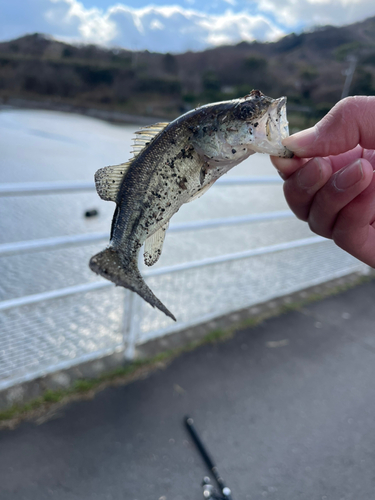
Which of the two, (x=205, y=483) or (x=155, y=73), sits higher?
(x=155, y=73)

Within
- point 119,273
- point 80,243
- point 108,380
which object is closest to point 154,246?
point 119,273

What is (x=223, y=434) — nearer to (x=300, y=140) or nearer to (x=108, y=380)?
(x=108, y=380)

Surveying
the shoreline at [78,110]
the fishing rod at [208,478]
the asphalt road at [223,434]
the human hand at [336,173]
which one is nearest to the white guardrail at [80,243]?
the asphalt road at [223,434]

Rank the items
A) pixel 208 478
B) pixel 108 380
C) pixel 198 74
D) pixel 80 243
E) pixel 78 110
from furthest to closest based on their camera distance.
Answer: pixel 198 74 < pixel 78 110 < pixel 108 380 < pixel 80 243 < pixel 208 478

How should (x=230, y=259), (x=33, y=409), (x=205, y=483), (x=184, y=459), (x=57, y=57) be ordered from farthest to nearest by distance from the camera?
(x=57, y=57), (x=230, y=259), (x=33, y=409), (x=184, y=459), (x=205, y=483)

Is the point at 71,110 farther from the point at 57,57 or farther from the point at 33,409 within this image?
the point at 33,409

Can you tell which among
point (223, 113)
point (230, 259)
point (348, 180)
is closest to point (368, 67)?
point (230, 259)
